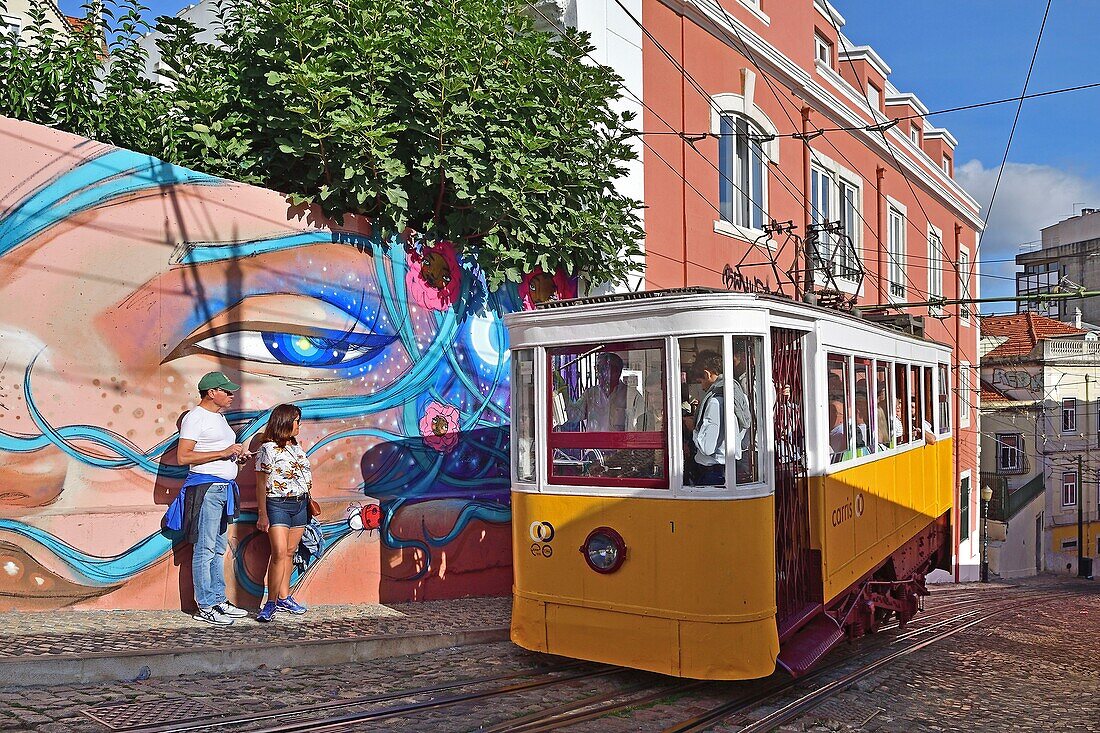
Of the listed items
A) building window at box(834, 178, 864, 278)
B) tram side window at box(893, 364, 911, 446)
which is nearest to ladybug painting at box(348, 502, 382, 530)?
tram side window at box(893, 364, 911, 446)

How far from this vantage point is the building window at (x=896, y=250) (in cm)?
2262

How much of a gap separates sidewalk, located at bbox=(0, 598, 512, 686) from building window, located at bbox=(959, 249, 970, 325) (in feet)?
80.7

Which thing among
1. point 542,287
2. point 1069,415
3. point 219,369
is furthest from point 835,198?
point 1069,415

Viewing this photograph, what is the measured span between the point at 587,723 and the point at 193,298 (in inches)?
167

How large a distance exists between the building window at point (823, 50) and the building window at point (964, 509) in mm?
13576

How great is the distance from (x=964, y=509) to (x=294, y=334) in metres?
25.1

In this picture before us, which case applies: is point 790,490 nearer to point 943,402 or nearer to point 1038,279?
point 943,402

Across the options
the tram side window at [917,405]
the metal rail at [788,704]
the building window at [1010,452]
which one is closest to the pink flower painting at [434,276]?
the metal rail at [788,704]

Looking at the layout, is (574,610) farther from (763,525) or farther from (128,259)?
(128,259)

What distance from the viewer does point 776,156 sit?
643 inches

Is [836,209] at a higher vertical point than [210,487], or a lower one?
higher

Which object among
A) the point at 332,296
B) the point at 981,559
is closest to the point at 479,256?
the point at 332,296

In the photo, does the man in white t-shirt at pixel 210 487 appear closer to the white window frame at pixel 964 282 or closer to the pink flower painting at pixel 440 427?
the pink flower painting at pixel 440 427

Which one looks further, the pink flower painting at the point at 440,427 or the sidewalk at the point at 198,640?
the pink flower painting at the point at 440,427
